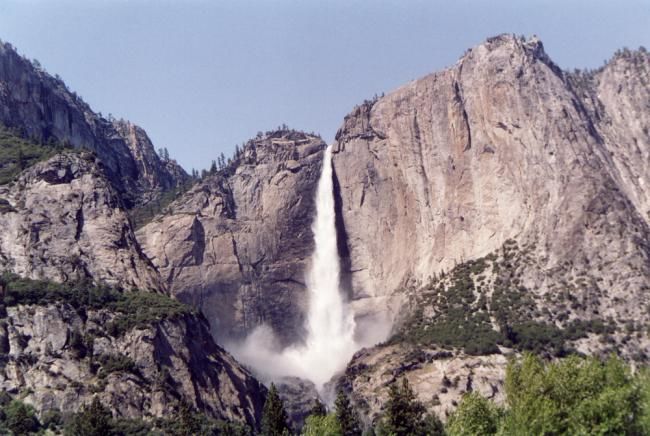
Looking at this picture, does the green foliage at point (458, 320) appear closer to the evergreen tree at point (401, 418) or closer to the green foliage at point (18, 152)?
the evergreen tree at point (401, 418)

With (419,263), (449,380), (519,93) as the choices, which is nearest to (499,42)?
(519,93)

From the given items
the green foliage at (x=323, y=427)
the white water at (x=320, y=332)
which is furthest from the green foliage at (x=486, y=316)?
the green foliage at (x=323, y=427)

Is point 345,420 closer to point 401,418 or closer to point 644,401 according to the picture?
point 401,418

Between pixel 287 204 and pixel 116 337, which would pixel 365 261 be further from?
pixel 116 337

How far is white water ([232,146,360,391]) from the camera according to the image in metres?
133

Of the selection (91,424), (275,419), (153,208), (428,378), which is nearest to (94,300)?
(91,424)

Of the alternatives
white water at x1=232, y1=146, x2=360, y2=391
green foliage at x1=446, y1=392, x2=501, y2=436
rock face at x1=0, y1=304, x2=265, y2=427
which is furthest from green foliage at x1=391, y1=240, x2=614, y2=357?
green foliage at x1=446, y1=392, x2=501, y2=436

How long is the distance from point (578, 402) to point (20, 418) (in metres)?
52.3

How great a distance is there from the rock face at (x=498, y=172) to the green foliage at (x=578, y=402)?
5558 cm

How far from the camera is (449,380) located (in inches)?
4161

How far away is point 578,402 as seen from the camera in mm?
57312

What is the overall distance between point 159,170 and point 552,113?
96890mm

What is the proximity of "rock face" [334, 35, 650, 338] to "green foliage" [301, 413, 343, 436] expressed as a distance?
51.0m

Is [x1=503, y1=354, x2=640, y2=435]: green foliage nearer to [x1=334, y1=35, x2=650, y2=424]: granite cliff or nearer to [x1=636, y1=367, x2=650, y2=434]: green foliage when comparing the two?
[x1=636, y1=367, x2=650, y2=434]: green foliage
